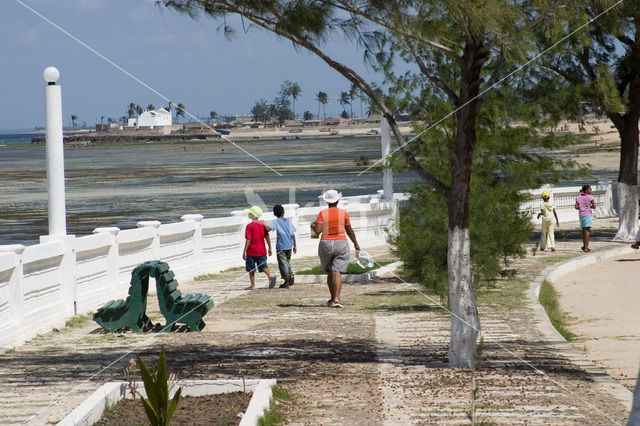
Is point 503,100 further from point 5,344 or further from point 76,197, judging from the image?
point 76,197

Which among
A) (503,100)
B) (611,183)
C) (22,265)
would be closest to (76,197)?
(611,183)

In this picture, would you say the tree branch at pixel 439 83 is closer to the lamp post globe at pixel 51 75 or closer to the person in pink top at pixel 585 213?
the lamp post globe at pixel 51 75

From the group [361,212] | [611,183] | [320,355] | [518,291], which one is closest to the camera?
[320,355]

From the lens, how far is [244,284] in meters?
16.8

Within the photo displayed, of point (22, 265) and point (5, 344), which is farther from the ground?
point (22, 265)

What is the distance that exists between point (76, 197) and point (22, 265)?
52.8 metres

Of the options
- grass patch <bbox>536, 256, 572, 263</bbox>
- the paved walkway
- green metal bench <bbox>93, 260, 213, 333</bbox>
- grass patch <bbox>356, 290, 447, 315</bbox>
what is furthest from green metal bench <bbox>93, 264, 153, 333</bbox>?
grass patch <bbox>536, 256, 572, 263</bbox>

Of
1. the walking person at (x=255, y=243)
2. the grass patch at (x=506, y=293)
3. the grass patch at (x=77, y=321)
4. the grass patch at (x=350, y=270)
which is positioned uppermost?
the walking person at (x=255, y=243)

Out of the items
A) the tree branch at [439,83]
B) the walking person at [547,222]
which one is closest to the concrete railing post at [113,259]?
the tree branch at [439,83]

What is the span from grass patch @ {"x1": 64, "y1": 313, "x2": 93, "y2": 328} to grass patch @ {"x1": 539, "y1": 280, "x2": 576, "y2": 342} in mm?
6053

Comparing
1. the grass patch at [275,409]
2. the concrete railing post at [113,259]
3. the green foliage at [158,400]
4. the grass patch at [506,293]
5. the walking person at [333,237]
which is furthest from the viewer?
the concrete railing post at [113,259]

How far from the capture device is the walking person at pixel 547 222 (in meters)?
21.2

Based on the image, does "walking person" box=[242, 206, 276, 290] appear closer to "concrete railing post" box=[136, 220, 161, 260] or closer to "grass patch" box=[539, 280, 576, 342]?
"concrete railing post" box=[136, 220, 161, 260]

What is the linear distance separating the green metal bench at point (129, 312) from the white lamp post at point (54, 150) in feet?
6.21
